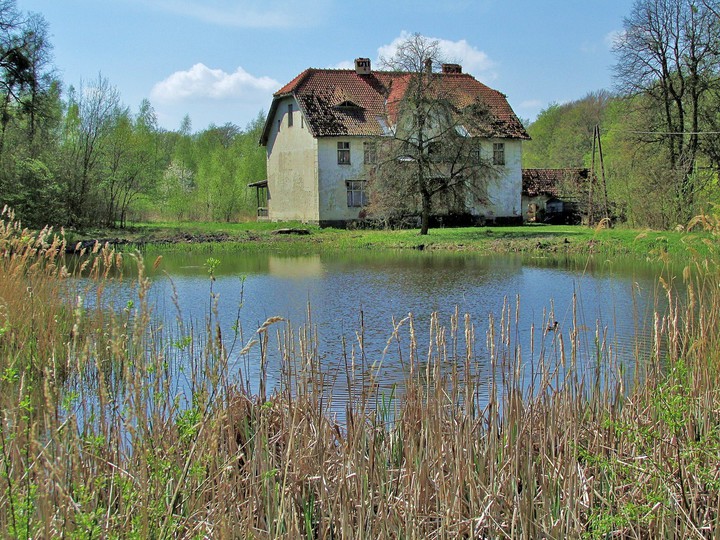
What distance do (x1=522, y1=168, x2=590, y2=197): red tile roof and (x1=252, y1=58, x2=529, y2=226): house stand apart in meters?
3.99

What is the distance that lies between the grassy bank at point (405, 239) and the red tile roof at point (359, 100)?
611 centimetres

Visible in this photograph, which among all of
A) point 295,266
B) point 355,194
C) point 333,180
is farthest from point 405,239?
point 333,180

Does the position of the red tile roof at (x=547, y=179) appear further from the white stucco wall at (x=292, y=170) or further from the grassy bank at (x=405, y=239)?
the white stucco wall at (x=292, y=170)

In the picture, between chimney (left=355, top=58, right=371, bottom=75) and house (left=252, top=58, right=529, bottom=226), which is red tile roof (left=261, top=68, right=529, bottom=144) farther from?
chimney (left=355, top=58, right=371, bottom=75)

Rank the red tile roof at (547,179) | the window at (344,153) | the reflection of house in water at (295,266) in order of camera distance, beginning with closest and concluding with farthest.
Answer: the reflection of house in water at (295,266)
the window at (344,153)
the red tile roof at (547,179)

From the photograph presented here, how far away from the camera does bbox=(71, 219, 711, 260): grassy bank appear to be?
89.6 feet

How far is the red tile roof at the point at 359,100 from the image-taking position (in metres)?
42.4

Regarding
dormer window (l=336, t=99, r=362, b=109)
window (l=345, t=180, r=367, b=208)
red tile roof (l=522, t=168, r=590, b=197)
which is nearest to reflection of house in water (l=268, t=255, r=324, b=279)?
window (l=345, t=180, r=367, b=208)

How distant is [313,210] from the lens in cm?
4244

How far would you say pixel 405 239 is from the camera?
33031 mm

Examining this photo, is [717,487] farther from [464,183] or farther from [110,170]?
[110,170]

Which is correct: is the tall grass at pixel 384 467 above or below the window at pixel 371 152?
below

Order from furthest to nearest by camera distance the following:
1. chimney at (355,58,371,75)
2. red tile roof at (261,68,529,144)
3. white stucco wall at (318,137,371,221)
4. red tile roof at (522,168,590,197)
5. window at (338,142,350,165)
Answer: red tile roof at (522,168,590,197), chimney at (355,58,371,75), window at (338,142,350,165), red tile roof at (261,68,529,144), white stucco wall at (318,137,371,221)

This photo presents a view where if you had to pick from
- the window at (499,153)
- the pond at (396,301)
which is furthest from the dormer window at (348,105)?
the pond at (396,301)
